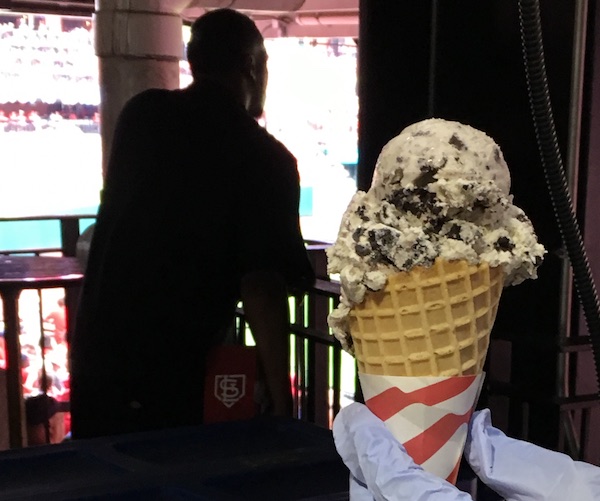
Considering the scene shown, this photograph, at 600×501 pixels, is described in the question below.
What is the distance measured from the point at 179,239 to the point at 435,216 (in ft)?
3.73

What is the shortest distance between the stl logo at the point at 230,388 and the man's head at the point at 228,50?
767mm

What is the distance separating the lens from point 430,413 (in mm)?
862

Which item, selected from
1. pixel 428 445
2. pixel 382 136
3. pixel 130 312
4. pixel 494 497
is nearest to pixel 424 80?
pixel 382 136

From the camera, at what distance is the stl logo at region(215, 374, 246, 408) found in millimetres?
1759

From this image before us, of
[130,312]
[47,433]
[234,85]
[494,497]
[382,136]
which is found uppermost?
[234,85]

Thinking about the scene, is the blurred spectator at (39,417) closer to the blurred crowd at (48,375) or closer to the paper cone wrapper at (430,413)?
the blurred crowd at (48,375)

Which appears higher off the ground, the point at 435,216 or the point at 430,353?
the point at 435,216

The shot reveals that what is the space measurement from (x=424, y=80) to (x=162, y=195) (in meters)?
0.78

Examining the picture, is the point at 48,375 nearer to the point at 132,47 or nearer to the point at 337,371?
the point at 132,47

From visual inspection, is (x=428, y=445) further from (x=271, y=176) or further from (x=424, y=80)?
(x=424, y=80)

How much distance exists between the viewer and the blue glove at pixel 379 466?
824 millimetres

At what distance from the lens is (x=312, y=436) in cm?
143

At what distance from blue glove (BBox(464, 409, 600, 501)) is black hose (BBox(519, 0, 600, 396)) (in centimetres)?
21

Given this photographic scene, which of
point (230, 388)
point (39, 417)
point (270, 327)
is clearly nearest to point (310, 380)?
point (270, 327)
